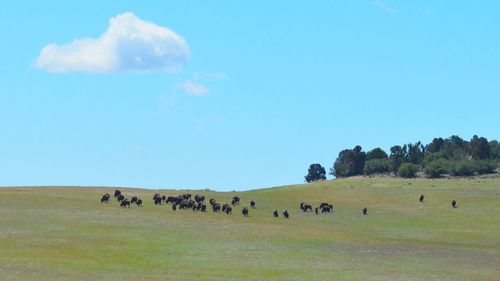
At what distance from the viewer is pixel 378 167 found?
135 metres

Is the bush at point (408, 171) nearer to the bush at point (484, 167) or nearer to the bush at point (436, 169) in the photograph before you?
the bush at point (436, 169)

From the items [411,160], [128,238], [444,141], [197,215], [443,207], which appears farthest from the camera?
[444,141]

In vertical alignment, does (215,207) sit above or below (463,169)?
below

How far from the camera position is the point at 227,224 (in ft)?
201

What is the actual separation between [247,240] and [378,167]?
82802mm

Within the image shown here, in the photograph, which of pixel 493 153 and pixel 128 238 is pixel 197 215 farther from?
pixel 493 153

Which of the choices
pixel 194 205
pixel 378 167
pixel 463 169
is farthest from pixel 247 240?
pixel 378 167

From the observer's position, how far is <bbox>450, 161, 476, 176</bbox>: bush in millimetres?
118375

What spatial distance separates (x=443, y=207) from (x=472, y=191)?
1165 centimetres

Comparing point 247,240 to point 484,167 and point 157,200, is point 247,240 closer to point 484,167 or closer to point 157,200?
point 157,200

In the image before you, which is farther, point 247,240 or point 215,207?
point 215,207

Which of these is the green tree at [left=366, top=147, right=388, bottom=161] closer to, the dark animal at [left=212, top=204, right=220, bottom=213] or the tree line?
the tree line

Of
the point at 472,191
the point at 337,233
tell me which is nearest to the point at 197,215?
the point at 337,233

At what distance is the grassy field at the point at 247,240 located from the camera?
4081cm
